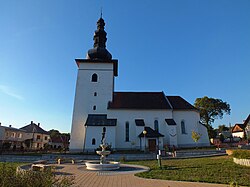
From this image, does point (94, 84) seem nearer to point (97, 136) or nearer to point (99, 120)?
point (99, 120)

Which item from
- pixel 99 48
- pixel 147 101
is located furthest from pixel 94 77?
pixel 147 101

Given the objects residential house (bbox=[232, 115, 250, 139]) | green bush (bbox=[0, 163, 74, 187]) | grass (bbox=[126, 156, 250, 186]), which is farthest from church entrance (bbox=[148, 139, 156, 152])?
residential house (bbox=[232, 115, 250, 139])

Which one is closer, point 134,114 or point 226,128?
point 134,114

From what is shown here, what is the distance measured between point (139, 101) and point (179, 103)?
7.95 m

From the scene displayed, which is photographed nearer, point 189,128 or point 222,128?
point 189,128

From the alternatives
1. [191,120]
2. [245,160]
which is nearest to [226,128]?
[191,120]

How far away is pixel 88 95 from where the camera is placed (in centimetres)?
3203

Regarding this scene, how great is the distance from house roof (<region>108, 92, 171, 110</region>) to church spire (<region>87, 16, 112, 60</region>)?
7.94 m

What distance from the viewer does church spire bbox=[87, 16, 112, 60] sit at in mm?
33438

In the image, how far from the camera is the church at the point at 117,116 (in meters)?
28.7

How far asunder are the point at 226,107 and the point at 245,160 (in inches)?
1542

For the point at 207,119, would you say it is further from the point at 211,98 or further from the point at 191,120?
the point at 191,120

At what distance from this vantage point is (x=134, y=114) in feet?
105

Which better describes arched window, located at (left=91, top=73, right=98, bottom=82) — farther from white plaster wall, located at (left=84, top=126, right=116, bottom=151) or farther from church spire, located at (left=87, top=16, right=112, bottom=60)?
white plaster wall, located at (left=84, top=126, right=116, bottom=151)
